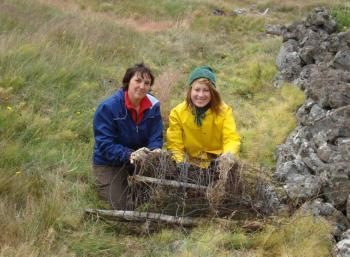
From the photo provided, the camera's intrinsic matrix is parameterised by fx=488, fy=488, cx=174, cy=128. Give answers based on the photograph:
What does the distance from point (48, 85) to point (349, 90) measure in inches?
162

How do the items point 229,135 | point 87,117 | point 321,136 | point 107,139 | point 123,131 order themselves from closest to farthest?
point 107,139
point 123,131
point 229,135
point 321,136
point 87,117

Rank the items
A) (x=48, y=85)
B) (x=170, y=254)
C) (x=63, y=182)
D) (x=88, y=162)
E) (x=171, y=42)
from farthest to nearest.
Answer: (x=171, y=42)
(x=48, y=85)
(x=88, y=162)
(x=63, y=182)
(x=170, y=254)

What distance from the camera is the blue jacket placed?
14.8 ft

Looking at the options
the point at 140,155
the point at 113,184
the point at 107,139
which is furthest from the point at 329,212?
the point at 107,139

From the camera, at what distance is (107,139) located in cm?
452

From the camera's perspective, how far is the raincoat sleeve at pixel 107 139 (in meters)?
4.46

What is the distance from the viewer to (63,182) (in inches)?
181

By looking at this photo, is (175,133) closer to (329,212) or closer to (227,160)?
(227,160)

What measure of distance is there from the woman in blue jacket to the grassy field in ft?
0.74

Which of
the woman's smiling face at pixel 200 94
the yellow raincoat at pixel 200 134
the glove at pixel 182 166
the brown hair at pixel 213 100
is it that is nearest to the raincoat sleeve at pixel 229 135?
the yellow raincoat at pixel 200 134

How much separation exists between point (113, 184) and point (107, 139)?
42cm

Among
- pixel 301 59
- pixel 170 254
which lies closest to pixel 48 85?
pixel 170 254

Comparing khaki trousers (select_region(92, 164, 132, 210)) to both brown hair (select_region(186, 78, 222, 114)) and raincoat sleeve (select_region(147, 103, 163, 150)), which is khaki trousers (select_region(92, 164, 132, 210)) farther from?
brown hair (select_region(186, 78, 222, 114))

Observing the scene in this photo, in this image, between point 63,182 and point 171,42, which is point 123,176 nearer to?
point 63,182
